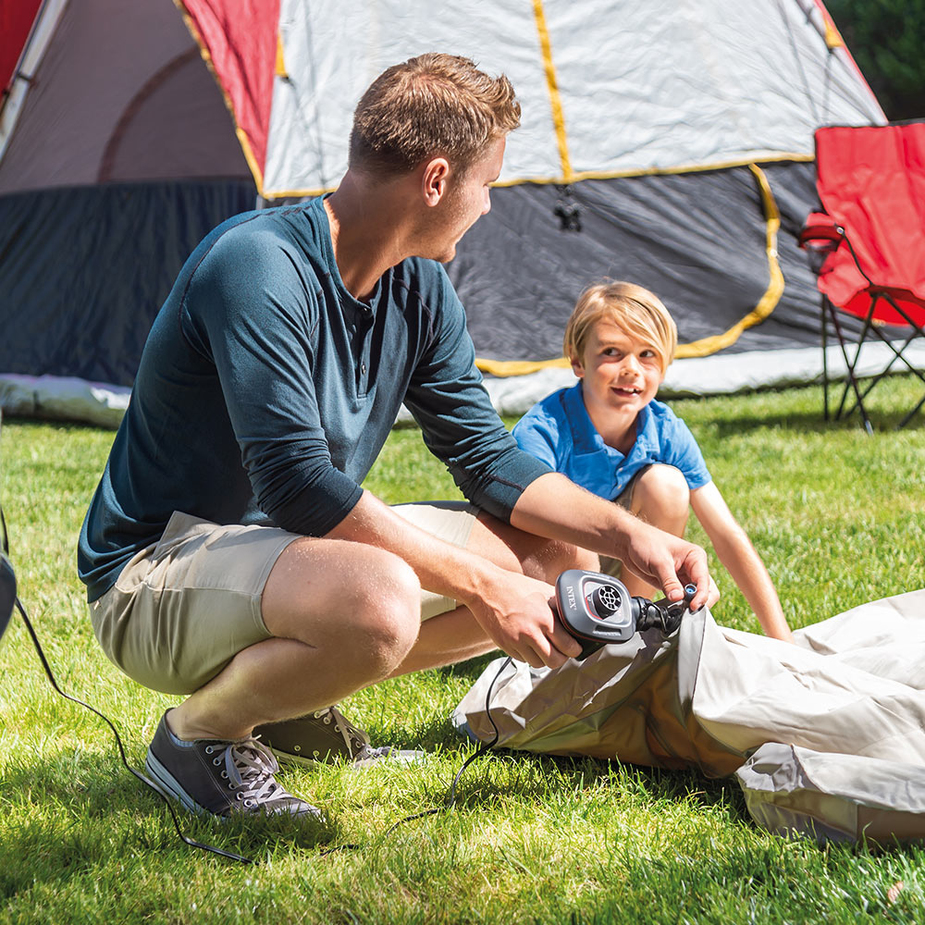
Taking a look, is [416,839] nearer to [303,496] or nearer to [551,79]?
[303,496]

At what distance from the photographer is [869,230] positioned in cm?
503

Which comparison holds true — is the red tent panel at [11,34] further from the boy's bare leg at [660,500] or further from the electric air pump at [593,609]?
the electric air pump at [593,609]

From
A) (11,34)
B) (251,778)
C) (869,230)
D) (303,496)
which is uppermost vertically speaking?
(11,34)

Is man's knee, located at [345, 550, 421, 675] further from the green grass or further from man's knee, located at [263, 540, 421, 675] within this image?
the green grass

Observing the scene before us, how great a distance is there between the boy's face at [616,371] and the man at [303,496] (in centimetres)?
49

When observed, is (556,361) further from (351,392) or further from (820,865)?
(820,865)

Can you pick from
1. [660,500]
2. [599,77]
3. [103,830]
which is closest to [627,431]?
[660,500]

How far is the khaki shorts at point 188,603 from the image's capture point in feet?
5.67

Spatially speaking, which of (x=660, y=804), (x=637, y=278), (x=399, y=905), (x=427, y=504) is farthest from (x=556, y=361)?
(x=399, y=905)

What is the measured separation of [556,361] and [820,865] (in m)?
4.03

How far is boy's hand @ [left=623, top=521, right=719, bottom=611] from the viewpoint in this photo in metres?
1.90

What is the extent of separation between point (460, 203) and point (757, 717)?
3.08 feet

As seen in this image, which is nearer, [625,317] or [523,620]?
[523,620]

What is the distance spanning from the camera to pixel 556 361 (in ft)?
17.9
